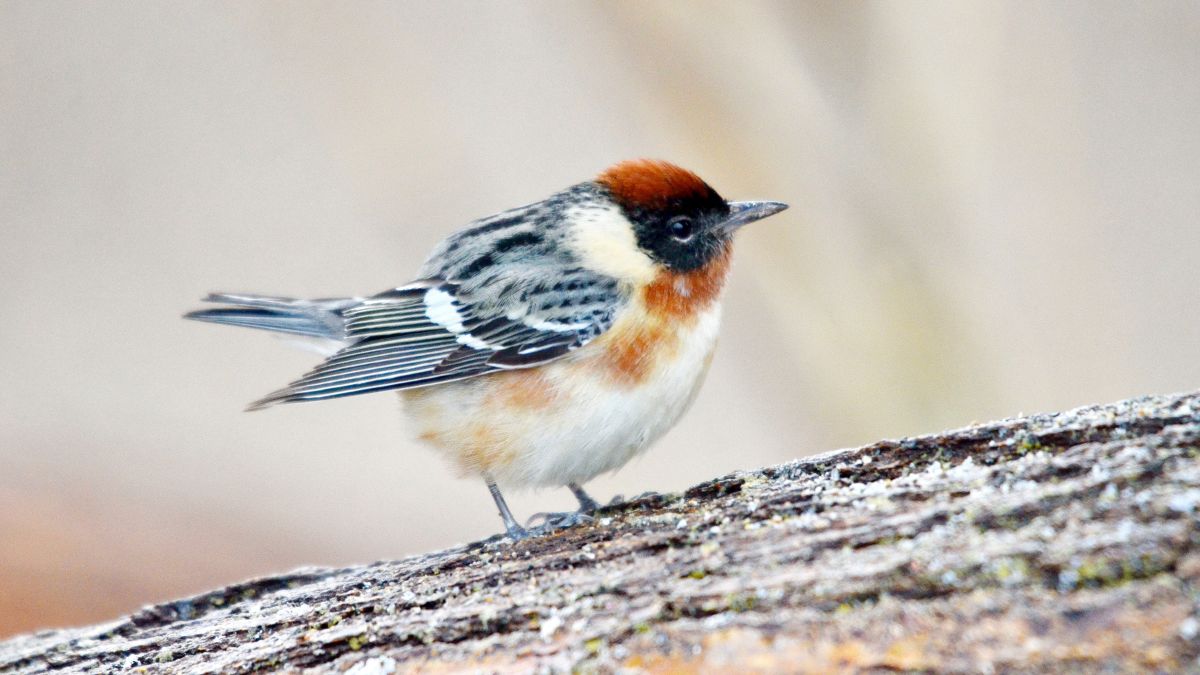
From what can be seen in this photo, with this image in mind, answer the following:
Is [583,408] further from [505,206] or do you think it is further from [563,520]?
[505,206]

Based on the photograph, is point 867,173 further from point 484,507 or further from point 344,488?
point 344,488

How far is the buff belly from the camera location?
137 inches

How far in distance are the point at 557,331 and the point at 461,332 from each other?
18.0 inches

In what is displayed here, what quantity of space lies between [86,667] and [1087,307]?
4.45 meters

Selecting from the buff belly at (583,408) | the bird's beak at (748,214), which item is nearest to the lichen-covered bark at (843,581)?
the buff belly at (583,408)

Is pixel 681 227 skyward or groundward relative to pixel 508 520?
skyward

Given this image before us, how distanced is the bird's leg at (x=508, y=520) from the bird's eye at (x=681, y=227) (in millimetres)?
1127

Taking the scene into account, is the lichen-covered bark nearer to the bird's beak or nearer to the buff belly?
the buff belly

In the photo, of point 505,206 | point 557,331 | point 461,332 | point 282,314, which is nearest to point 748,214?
point 557,331

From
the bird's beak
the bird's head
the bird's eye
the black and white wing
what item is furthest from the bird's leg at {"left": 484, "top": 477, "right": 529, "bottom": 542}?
the bird's beak

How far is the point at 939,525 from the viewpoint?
2176 millimetres

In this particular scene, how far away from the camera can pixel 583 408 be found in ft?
11.4

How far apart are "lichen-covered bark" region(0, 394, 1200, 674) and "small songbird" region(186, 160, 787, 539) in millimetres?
461

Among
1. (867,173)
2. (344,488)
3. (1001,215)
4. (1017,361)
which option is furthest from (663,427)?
(344,488)
